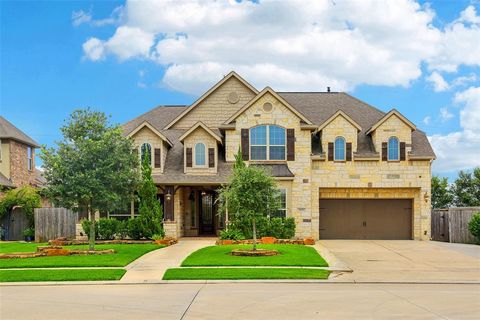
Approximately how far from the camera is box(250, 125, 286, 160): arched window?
29.5 m

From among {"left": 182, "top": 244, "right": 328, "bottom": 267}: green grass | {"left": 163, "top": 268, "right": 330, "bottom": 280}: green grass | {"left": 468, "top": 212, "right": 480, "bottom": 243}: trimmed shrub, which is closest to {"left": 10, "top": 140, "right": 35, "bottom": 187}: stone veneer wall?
{"left": 182, "top": 244, "right": 328, "bottom": 267}: green grass

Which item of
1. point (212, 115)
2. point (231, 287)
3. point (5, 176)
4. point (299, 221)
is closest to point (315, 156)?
point (299, 221)

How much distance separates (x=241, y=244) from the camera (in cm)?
2466

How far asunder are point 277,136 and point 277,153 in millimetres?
925

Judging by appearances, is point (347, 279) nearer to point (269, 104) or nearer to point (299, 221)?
point (299, 221)

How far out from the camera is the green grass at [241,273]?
1539cm

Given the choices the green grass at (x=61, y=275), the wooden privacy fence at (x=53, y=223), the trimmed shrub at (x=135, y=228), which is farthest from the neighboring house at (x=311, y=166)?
the green grass at (x=61, y=275)

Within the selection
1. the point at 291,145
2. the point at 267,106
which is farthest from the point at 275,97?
the point at 291,145

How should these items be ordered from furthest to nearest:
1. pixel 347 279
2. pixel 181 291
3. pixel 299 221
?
1. pixel 299 221
2. pixel 347 279
3. pixel 181 291

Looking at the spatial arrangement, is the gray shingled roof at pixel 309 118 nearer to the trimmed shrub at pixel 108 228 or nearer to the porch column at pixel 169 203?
the porch column at pixel 169 203

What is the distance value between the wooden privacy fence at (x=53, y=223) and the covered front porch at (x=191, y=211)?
553 cm

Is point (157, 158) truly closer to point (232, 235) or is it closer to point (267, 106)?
point (232, 235)

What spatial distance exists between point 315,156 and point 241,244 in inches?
299

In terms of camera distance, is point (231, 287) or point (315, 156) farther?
point (315, 156)
